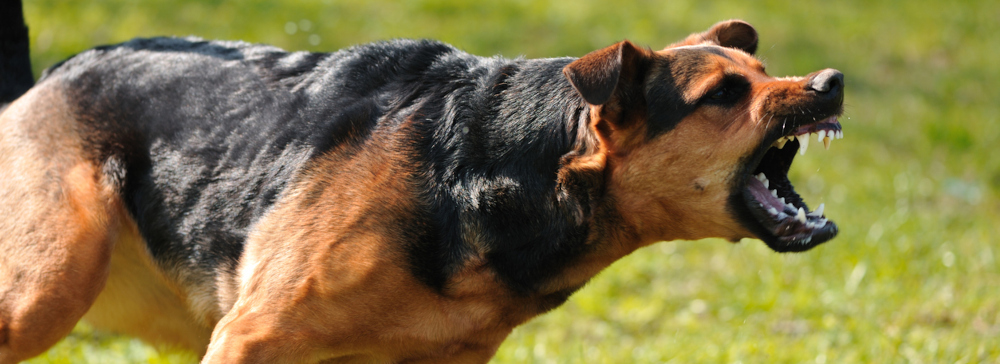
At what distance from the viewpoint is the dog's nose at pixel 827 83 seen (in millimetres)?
3521

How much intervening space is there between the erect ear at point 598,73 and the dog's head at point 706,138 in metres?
0.03

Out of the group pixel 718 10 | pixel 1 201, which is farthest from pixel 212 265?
pixel 718 10

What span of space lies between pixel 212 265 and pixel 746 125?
248cm

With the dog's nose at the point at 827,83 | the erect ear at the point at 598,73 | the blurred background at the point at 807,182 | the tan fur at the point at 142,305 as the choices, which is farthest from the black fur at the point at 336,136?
the blurred background at the point at 807,182

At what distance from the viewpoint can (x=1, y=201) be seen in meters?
3.97

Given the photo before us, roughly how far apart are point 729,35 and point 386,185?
1945 mm

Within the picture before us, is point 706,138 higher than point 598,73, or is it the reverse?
point 598,73

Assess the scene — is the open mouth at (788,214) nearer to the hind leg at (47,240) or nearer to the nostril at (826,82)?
the nostril at (826,82)

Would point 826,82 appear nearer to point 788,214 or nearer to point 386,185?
point 788,214

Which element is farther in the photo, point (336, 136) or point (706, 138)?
point (336, 136)

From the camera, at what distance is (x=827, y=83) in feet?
11.5

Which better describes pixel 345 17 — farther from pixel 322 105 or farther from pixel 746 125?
pixel 746 125

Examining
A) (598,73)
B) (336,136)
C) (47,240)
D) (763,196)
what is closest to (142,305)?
(47,240)

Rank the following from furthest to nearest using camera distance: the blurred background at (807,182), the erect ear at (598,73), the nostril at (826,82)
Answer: the blurred background at (807,182)
the nostril at (826,82)
the erect ear at (598,73)
